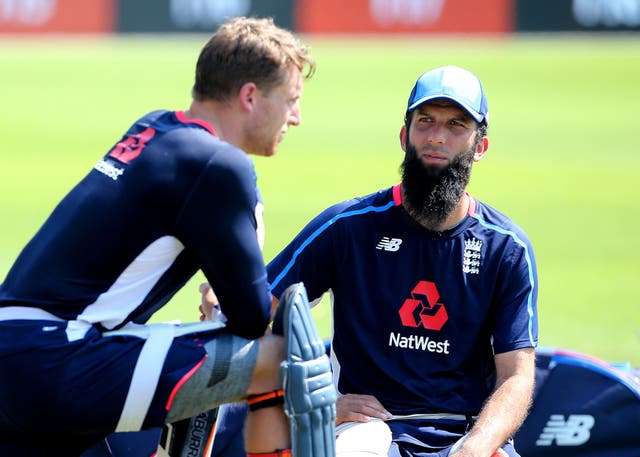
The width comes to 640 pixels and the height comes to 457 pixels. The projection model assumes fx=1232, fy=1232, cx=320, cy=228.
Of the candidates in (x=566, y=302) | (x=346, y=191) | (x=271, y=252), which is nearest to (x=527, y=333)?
(x=566, y=302)

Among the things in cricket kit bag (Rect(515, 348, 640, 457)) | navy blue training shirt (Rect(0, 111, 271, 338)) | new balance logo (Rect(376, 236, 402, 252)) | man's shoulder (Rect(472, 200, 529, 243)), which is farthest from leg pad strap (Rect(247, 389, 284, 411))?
cricket kit bag (Rect(515, 348, 640, 457))

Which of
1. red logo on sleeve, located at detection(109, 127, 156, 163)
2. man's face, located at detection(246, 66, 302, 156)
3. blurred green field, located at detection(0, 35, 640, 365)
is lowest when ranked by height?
blurred green field, located at detection(0, 35, 640, 365)

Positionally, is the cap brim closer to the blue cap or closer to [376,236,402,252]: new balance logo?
the blue cap

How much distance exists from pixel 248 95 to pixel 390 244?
0.83 meters

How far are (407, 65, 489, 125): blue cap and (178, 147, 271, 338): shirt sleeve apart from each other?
919 mm

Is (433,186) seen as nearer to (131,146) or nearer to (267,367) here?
(267,367)

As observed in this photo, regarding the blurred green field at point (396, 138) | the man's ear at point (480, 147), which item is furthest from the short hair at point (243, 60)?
the blurred green field at point (396, 138)

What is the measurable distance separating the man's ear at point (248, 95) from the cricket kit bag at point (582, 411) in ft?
6.63

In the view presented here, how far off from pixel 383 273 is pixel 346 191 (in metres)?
8.64

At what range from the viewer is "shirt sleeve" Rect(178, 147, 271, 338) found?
3814 mm

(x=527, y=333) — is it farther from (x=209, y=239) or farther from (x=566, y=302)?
(x=566, y=302)

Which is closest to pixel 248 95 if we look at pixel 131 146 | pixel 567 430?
pixel 131 146

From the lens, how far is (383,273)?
14.7ft

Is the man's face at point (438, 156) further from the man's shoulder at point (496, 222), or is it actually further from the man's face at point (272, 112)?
the man's face at point (272, 112)
